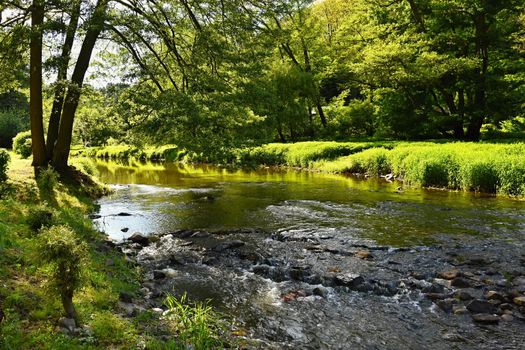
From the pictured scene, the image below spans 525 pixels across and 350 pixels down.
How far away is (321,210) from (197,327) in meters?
9.41

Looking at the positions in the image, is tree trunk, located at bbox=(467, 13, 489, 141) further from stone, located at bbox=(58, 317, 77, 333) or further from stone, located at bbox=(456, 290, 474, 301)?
stone, located at bbox=(58, 317, 77, 333)

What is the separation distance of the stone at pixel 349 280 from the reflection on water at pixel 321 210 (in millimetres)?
2958

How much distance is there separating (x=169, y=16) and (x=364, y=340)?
14474 mm

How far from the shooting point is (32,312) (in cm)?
508

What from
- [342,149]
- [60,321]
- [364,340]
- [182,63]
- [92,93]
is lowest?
[364,340]

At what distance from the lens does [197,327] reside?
17.5 ft

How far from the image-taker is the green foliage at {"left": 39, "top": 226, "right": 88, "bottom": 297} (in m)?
4.87

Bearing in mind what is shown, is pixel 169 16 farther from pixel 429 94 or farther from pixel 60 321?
pixel 429 94

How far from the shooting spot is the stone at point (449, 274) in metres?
7.66

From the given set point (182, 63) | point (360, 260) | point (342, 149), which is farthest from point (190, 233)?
point (342, 149)

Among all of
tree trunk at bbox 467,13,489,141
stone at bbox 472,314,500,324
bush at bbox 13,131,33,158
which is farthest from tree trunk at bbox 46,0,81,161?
tree trunk at bbox 467,13,489,141

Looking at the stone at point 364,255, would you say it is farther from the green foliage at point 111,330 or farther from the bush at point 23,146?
the bush at point 23,146

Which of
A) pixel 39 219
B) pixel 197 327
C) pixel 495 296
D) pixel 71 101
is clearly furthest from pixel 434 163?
pixel 197 327

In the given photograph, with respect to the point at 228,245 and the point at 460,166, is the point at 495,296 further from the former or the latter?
the point at 460,166
